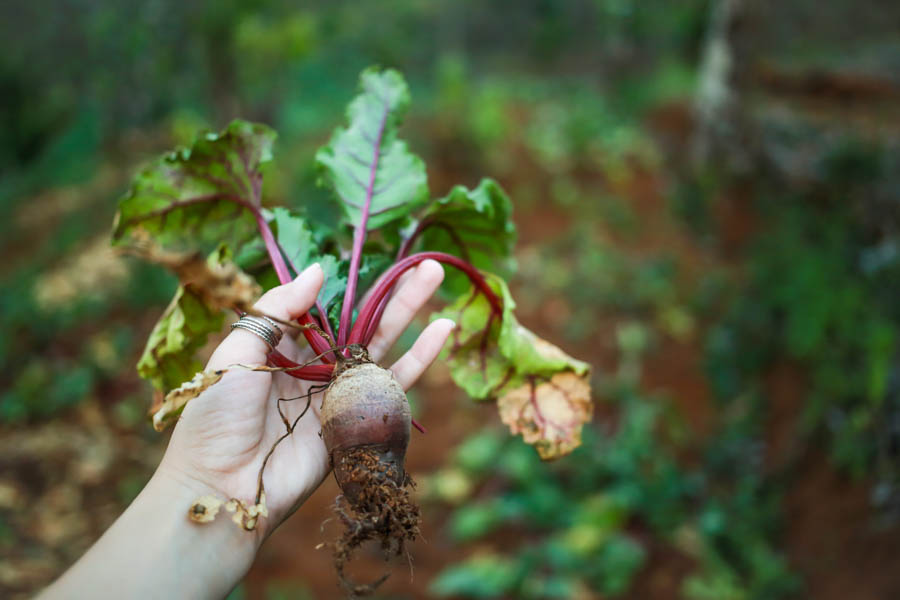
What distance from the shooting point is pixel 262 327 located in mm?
1565

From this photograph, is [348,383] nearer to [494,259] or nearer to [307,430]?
[307,430]

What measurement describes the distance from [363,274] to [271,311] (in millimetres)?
362

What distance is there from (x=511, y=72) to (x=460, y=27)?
1.24 meters

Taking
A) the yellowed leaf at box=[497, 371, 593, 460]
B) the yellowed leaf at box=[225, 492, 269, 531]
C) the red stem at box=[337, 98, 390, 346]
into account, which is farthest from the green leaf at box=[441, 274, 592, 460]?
the yellowed leaf at box=[225, 492, 269, 531]

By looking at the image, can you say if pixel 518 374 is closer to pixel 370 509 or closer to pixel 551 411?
pixel 551 411

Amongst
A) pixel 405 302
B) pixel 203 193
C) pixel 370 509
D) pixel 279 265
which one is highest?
pixel 203 193

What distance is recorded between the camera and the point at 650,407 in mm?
4141

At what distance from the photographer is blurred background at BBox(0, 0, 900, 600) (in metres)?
3.38

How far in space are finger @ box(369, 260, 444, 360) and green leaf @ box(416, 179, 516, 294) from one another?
0.20 m

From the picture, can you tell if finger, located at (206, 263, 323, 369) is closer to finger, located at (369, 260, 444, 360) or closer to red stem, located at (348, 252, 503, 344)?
red stem, located at (348, 252, 503, 344)

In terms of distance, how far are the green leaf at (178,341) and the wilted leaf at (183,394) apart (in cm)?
33

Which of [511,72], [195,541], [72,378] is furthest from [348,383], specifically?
[511,72]

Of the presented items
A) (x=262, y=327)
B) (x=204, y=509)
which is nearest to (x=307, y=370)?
(x=262, y=327)

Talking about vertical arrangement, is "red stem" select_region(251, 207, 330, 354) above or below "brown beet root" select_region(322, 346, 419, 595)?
above
